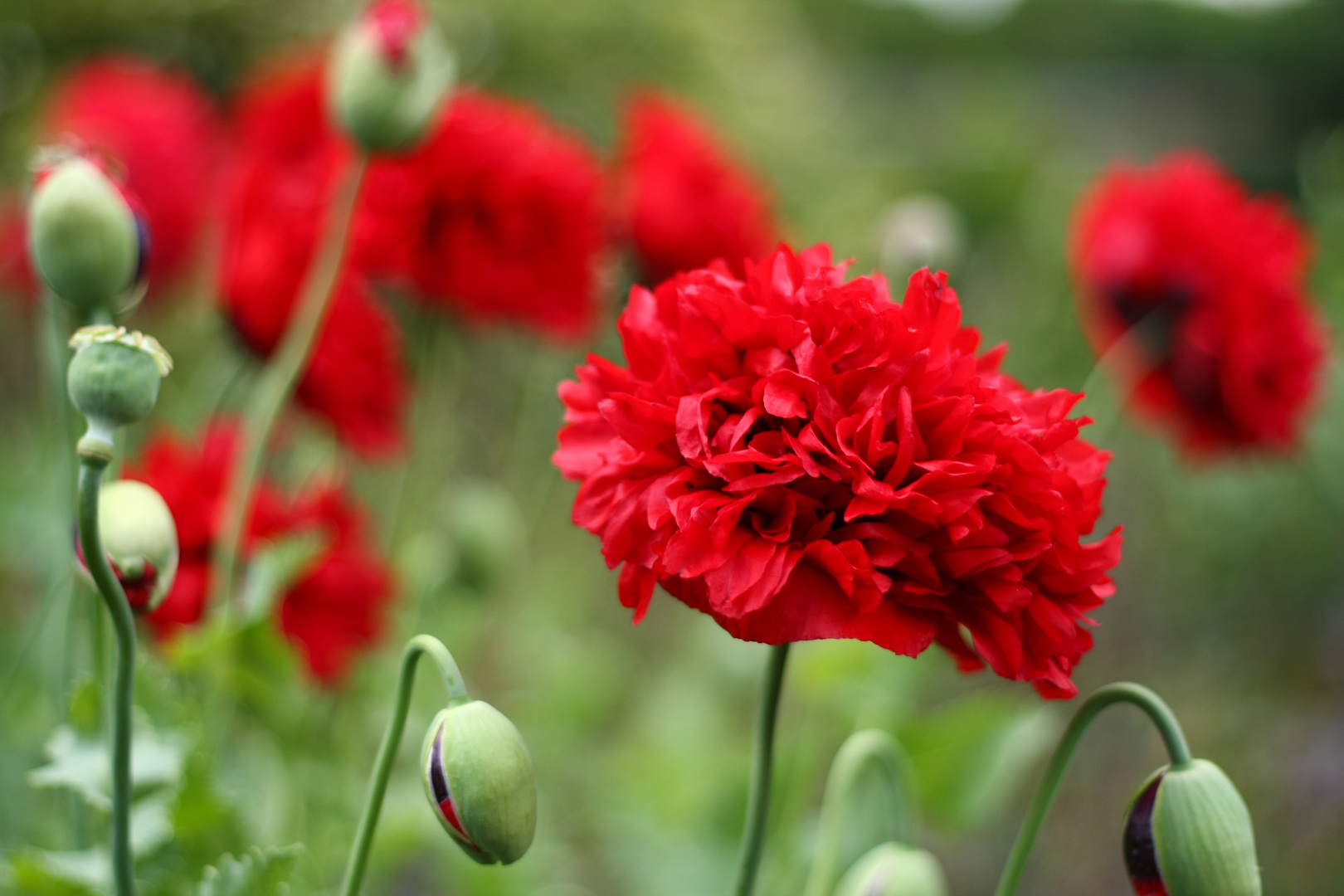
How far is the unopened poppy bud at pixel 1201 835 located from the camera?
1.26 feet

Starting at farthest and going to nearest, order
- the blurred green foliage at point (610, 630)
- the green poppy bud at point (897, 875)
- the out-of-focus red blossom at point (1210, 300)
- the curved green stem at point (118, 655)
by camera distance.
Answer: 1. the out-of-focus red blossom at point (1210, 300)
2. the blurred green foliage at point (610, 630)
3. the green poppy bud at point (897, 875)
4. the curved green stem at point (118, 655)

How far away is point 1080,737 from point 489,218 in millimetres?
531

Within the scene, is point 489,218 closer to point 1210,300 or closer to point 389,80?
point 389,80

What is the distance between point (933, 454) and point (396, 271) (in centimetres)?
45

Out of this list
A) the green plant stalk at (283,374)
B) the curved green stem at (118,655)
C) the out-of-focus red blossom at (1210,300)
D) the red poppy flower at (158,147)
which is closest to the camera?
the curved green stem at (118,655)

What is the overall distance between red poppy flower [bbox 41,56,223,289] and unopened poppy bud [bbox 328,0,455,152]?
0.44m

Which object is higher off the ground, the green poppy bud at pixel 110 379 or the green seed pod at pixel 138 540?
the green poppy bud at pixel 110 379

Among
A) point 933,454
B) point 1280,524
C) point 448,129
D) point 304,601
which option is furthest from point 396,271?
point 1280,524

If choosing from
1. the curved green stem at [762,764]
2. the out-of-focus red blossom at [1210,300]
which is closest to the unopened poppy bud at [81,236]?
the curved green stem at [762,764]

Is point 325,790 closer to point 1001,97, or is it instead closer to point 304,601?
point 304,601

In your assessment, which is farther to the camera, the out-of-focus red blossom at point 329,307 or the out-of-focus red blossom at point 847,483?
the out-of-focus red blossom at point 329,307

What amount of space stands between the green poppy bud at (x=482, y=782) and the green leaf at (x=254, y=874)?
0.09 meters

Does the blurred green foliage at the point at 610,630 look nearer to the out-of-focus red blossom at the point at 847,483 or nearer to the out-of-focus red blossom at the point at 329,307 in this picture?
the out-of-focus red blossom at the point at 329,307

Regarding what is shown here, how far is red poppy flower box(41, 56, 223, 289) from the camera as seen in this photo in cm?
103
